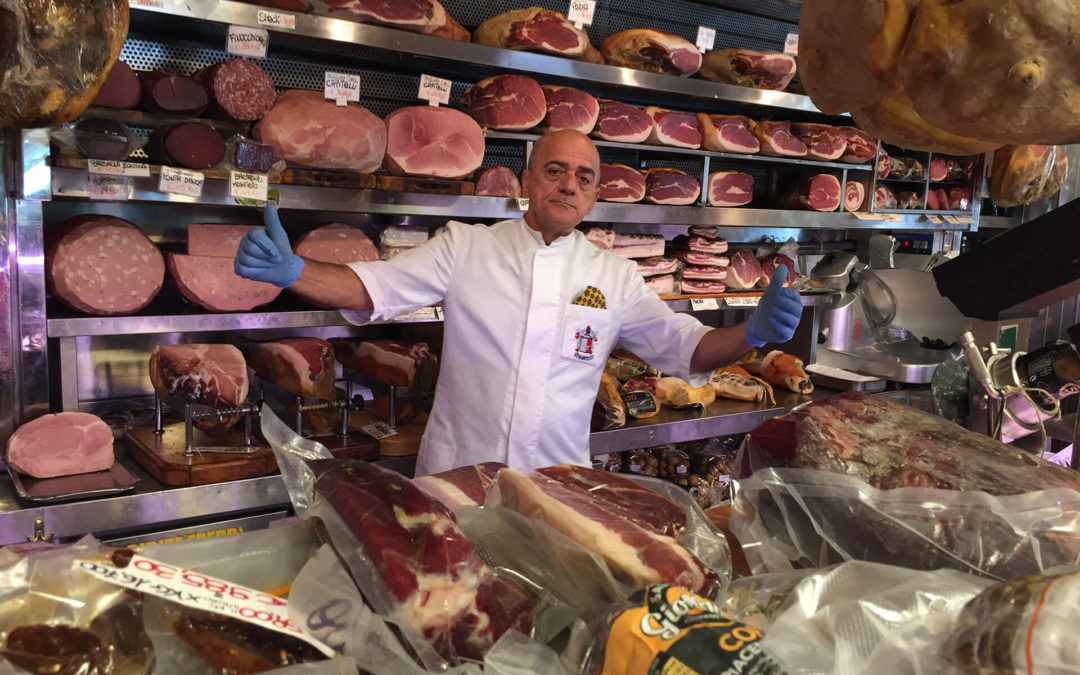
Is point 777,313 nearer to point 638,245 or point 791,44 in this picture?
point 638,245

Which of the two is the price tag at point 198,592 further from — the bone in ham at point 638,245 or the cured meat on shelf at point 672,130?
the cured meat on shelf at point 672,130

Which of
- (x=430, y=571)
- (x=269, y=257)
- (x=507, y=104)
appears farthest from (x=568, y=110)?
(x=430, y=571)

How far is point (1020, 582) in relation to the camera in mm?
770

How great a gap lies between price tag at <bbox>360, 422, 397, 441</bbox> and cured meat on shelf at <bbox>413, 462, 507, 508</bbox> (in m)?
1.88

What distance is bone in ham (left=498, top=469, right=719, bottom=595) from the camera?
1047 mm

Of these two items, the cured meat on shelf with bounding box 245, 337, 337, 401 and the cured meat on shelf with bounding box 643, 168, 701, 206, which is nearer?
the cured meat on shelf with bounding box 245, 337, 337, 401

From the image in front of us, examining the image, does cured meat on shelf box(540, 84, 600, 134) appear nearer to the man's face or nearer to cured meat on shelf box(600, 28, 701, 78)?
cured meat on shelf box(600, 28, 701, 78)

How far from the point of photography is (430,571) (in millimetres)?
968

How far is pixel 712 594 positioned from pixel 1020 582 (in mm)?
376

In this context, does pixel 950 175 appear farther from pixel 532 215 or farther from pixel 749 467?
pixel 749 467

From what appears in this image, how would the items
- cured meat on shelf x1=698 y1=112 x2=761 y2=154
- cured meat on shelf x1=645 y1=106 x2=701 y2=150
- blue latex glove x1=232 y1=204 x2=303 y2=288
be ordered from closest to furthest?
1. blue latex glove x1=232 y1=204 x2=303 y2=288
2. cured meat on shelf x1=645 y1=106 x2=701 y2=150
3. cured meat on shelf x1=698 y1=112 x2=761 y2=154

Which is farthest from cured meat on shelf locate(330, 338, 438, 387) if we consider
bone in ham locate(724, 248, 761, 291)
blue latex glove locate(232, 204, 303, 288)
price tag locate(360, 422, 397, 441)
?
bone in ham locate(724, 248, 761, 291)

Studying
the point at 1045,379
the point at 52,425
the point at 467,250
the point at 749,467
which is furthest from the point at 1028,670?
the point at 52,425

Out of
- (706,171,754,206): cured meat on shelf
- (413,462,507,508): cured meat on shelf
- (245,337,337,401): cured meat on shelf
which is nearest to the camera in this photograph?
(413,462,507,508): cured meat on shelf
